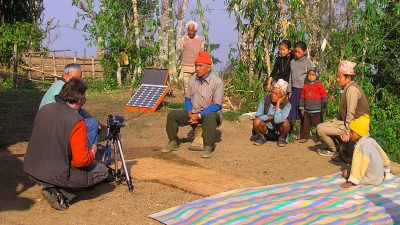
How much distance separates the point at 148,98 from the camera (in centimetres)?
1127

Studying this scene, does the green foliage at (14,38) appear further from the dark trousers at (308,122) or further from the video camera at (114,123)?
the video camera at (114,123)

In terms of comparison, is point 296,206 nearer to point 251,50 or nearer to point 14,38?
point 251,50

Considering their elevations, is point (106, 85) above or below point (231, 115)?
above

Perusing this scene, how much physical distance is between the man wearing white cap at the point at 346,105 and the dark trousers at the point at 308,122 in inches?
36.0

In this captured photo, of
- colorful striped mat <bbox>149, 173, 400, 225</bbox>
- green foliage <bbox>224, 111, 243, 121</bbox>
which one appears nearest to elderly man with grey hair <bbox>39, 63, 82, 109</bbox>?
colorful striped mat <bbox>149, 173, 400, 225</bbox>

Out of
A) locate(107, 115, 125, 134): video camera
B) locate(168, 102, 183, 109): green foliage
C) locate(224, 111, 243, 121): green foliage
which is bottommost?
locate(224, 111, 243, 121): green foliage

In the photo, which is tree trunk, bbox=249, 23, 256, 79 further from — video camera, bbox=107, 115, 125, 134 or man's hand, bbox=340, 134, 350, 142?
video camera, bbox=107, 115, 125, 134

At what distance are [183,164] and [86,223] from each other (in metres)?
2.29

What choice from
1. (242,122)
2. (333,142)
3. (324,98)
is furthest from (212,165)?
(242,122)

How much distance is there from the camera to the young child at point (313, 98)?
26.2 feet

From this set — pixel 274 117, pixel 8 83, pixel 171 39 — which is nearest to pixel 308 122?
pixel 274 117

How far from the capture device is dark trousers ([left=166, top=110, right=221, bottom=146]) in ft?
23.7

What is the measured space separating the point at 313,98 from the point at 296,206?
3.20 metres

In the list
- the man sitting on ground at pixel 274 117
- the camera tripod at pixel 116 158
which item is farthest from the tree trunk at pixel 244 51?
the camera tripod at pixel 116 158
